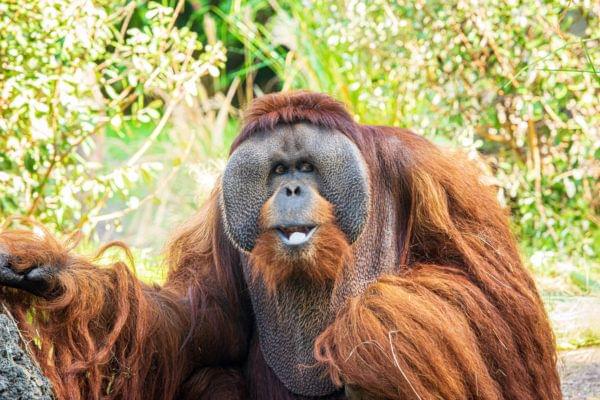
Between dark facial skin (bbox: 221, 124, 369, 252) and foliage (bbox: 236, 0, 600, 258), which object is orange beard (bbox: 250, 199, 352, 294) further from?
foliage (bbox: 236, 0, 600, 258)

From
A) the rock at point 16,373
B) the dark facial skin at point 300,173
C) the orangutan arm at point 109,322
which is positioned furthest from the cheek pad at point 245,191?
the rock at point 16,373

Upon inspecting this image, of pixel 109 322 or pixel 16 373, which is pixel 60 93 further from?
pixel 16 373

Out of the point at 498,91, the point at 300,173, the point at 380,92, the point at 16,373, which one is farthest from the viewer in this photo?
the point at 380,92

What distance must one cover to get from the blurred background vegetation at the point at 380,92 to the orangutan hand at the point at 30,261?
1.79 metres

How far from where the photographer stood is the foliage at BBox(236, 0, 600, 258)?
5.96m

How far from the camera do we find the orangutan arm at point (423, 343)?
2.83m

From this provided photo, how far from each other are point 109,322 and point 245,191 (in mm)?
608

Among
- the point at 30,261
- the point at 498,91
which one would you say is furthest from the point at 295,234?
the point at 498,91

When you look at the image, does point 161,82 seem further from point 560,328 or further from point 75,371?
point 75,371

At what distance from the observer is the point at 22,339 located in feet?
9.80

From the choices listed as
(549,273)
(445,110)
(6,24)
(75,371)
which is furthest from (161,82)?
(75,371)

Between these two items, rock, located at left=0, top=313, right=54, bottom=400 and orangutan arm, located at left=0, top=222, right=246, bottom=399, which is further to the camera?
orangutan arm, located at left=0, top=222, right=246, bottom=399

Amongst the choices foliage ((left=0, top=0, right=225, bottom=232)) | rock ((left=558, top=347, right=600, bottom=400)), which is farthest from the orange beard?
foliage ((left=0, top=0, right=225, bottom=232))

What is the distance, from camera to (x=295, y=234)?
308 centimetres
